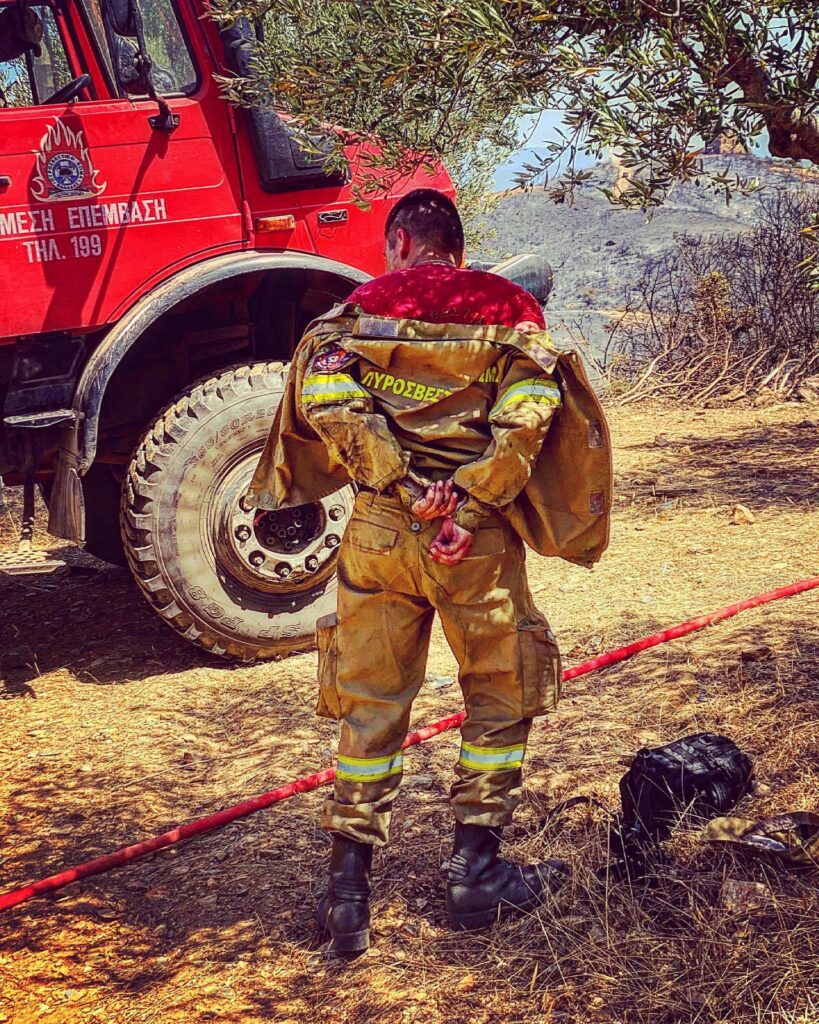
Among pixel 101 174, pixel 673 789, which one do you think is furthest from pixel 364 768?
pixel 101 174

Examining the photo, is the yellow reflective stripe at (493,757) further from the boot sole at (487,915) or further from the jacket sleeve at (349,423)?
the jacket sleeve at (349,423)

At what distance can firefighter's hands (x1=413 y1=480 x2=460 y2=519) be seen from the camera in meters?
2.66

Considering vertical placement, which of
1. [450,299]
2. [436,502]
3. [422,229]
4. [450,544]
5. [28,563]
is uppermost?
[422,229]

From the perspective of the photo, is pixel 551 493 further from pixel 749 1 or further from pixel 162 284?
pixel 162 284

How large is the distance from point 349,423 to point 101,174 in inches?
92.4

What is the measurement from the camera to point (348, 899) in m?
2.79

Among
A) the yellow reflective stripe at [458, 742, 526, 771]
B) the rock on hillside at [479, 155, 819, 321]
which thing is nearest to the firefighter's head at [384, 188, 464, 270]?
the yellow reflective stripe at [458, 742, 526, 771]

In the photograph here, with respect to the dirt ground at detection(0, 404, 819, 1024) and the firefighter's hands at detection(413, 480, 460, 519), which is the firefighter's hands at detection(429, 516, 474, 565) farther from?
the dirt ground at detection(0, 404, 819, 1024)

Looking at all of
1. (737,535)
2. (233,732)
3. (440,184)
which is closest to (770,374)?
(737,535)

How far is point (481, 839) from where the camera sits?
9.29ft

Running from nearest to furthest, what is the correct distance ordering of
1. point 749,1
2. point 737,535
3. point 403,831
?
point 749,1 < point 403,831 < point 737,535

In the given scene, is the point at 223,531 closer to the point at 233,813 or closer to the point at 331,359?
the point at 233,813

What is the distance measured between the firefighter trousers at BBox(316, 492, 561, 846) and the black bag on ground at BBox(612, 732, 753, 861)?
15.7 inches

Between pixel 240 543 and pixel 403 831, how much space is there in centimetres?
178
